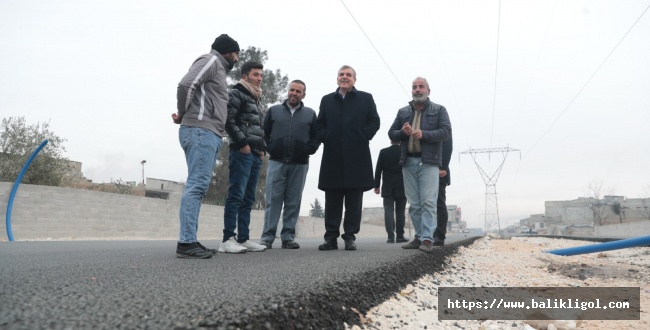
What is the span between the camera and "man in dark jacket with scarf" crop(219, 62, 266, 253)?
382cm

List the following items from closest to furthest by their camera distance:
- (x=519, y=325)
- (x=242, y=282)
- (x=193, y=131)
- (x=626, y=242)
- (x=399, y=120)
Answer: (x=242, y=282) → (x=519, y=325) → (x=193, y=131) → (x=626, y=242) → (x=399, y=120)

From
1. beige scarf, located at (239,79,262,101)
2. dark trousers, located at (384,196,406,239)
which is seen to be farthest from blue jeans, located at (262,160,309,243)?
dark trousers, located at (384,196,406,239)

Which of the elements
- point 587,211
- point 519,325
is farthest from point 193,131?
point 587,211

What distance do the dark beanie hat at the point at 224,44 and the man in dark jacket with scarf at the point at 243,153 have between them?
58 cm

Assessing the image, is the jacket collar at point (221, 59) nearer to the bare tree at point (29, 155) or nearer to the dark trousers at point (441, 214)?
the dark trousers at point (441, 214)

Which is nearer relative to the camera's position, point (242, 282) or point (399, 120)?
point (242, 282)

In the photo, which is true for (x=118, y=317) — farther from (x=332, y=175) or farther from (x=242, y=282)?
(x=332, y=175)

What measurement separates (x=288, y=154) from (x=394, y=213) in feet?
13.7

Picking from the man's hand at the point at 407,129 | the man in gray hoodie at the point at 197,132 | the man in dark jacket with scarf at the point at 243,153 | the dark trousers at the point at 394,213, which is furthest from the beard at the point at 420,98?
the dark trousers at the point at 394,213

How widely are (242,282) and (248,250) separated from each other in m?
2.29

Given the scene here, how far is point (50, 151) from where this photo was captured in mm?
16406

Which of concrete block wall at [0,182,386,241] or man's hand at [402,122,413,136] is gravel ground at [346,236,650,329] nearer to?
man's hand at [402,122,413,136]

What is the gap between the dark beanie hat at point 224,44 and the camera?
3479mm

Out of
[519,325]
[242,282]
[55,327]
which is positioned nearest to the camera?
[55,327]
